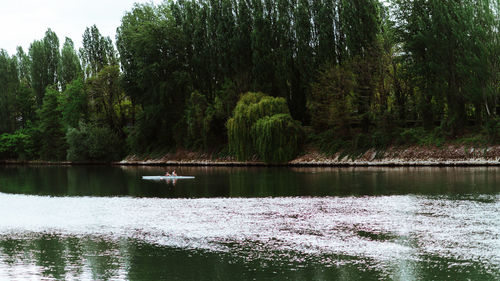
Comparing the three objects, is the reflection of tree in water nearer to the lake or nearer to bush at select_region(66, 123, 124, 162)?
the lake

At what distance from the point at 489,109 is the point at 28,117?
3119 inches

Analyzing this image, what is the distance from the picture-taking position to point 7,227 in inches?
941

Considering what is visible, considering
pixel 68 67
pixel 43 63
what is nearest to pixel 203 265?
pixel 68 67

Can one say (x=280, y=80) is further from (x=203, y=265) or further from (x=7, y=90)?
(x=7, y=90)

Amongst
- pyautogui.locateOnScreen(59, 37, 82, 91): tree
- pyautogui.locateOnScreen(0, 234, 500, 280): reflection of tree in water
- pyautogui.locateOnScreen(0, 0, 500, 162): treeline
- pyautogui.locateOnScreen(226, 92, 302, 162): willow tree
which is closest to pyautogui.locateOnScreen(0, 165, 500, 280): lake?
pyautogui.locateOnScreen(0, 234, 500, 280): reflection of tree in water

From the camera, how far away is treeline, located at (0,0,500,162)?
54469 millimetres

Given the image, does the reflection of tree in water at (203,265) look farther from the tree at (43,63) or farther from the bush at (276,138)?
the tree at (43,63)

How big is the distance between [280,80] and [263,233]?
4746 cm

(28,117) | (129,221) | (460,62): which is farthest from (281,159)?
(28,117)

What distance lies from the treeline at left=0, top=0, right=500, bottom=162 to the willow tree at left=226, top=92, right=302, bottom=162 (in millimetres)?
130

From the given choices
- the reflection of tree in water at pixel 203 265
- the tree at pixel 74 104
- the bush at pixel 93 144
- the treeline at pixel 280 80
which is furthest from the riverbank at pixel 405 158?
the reflection of tree in water at pixel 203 265

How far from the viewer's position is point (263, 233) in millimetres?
20406

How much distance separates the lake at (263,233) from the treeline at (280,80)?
20861 millimetres

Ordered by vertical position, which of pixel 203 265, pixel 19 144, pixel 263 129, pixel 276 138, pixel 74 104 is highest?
pixel 74 104
